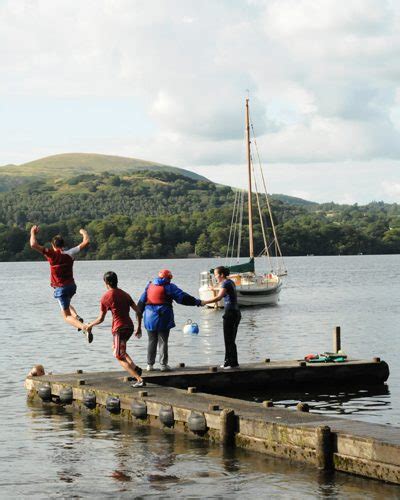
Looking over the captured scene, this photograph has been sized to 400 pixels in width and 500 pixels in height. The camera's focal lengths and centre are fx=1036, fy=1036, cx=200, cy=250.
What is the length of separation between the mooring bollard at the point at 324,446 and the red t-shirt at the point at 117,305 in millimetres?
6271

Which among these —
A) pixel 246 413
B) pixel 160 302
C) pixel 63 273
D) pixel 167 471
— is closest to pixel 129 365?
pixel 160 302

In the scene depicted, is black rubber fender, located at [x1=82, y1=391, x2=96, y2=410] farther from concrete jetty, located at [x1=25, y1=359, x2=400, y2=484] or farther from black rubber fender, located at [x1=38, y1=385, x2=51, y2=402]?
black rubber fender, located at [x1=38, y1=385, x2=51, y2=402]

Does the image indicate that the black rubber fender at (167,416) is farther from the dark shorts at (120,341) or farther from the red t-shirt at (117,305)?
the red t-shirt at (117,305)

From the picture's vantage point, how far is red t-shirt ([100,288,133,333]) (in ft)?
70.0

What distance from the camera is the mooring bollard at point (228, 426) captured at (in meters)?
18.5

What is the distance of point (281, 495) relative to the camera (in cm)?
1551

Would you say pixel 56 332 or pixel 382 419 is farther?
pixel 56 332

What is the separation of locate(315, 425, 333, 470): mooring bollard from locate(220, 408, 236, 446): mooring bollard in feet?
7.70

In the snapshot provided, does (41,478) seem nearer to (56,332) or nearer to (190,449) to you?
(190,449)

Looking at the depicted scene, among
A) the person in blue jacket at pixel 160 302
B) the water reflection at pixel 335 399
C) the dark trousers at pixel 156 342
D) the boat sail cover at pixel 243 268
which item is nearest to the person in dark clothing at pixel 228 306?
the person in blue jacket at pixel 160 302

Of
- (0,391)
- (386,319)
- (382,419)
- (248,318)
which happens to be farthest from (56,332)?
(382,419)

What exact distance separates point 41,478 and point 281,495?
411 centimetres

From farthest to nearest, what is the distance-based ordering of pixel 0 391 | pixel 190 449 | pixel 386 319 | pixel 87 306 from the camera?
pixel 87 306
pixel 386 319
pixel 0 391
pixel 190 449

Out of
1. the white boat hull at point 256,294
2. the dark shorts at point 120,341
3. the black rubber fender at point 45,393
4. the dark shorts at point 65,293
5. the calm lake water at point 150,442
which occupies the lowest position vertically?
the calm lake water at point 150,442
